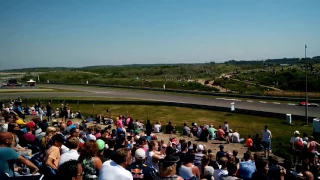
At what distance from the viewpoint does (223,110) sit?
3591cm

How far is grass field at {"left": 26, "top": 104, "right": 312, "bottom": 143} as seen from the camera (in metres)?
25.6

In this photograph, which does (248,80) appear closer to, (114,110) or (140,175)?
(114,110)

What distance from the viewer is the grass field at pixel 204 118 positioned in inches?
1008

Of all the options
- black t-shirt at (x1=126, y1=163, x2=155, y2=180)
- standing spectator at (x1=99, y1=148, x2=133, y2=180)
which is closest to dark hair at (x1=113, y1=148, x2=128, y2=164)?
standing spectator at (x1=99, y1=148, x2=133, y2=180)

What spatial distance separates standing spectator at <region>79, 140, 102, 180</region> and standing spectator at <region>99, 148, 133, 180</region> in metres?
0.84

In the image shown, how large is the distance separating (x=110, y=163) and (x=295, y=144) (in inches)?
500

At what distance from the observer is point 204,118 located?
33.0 meters

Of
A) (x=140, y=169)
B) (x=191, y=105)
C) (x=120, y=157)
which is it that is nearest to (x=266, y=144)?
(x=140, y=169)

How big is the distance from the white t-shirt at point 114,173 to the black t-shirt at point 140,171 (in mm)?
645

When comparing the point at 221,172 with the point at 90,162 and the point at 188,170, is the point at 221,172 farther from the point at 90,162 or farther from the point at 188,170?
the point at 90,162

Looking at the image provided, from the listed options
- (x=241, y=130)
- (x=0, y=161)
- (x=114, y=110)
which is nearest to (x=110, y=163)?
(x=0, y=161)

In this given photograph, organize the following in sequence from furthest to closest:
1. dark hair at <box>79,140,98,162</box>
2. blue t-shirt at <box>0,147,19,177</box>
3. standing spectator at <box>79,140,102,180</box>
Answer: dark hair at <box>79,140,98,162</box>, standing spectator at <box>79,140,102,180</box>, blue t-shirt at <box>0,147,19,177</box>

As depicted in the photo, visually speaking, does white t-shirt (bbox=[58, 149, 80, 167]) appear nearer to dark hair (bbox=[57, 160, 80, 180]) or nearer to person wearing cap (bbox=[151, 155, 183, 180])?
dark hair (bbox=[57, 160, 80, 180])

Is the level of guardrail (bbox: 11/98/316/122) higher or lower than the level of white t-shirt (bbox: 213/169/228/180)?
lower
